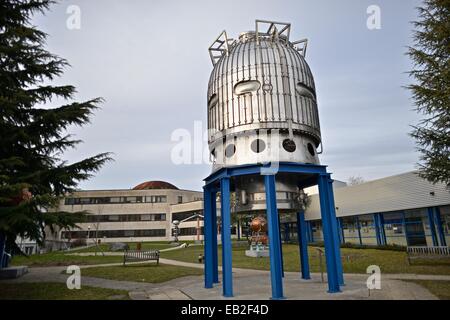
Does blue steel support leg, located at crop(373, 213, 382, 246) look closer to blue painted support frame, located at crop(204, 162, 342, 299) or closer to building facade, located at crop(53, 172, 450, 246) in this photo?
building facade, located at crop(53, 172, 450, 246)

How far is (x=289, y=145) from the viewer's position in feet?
36.7

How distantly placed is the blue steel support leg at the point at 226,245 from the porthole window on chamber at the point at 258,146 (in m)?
1.50

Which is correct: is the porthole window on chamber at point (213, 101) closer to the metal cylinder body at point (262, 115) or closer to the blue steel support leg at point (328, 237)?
the metal cylinder body at point (262, 115)

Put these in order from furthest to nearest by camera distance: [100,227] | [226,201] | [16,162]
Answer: [100,227] < [226,201] < [16,162]

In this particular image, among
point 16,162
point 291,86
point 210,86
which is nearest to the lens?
point 16,162

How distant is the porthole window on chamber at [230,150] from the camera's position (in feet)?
37.3

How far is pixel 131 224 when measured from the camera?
202 feet

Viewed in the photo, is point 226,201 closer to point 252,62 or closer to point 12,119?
point 252,62

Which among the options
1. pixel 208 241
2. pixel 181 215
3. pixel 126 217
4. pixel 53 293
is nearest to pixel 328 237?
pixel 208 241

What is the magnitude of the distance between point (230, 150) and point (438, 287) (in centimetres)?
907

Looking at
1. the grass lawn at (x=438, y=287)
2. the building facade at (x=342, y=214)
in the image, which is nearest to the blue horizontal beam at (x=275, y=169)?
the grass lawn at (x=438, y=287)

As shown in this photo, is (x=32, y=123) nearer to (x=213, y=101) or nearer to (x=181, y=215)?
(x=213, y=101)

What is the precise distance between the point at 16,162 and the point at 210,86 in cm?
750
